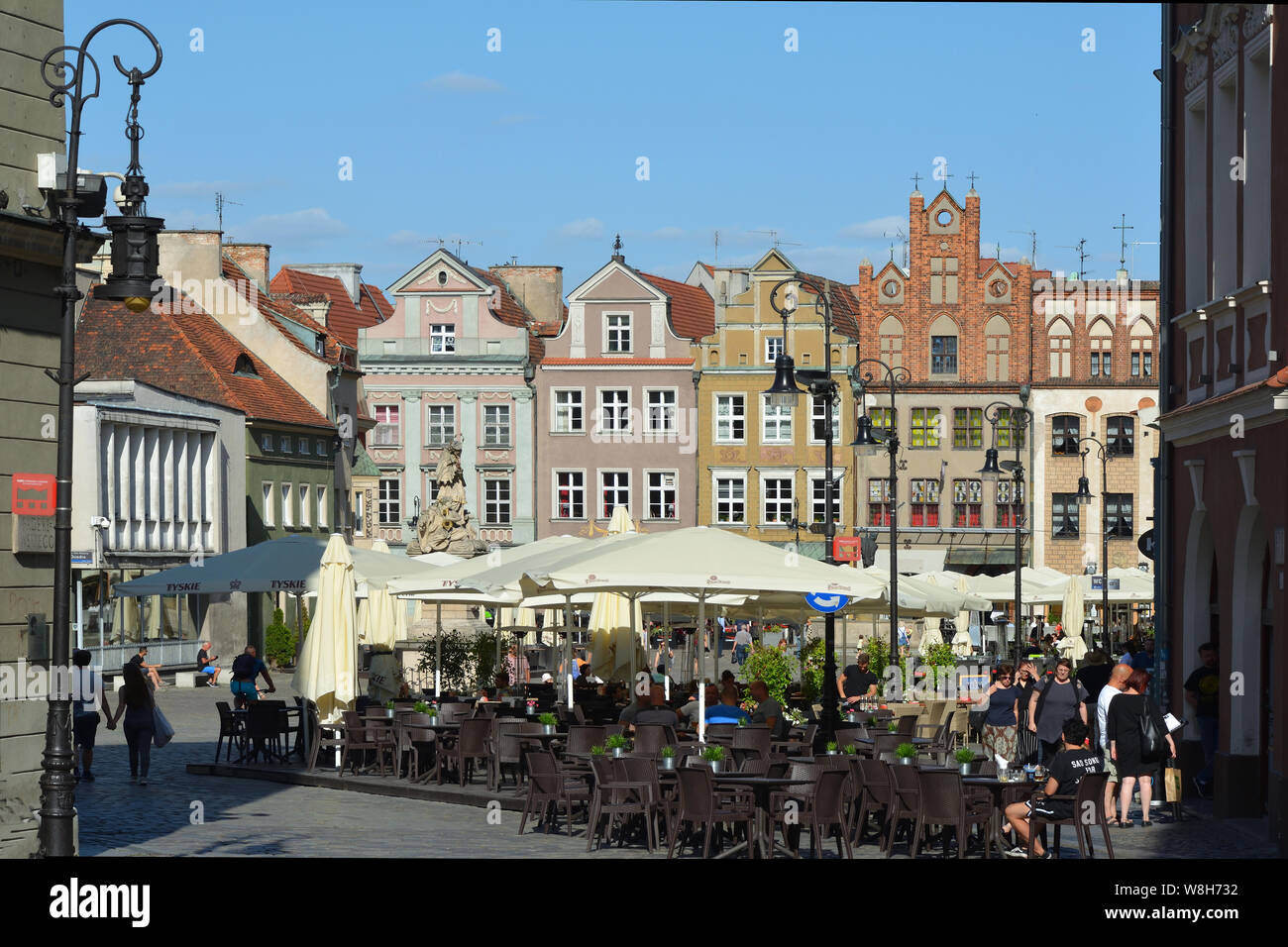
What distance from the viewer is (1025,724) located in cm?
2417

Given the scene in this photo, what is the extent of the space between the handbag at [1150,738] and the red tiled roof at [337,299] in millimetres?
60431

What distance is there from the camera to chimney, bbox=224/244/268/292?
72188 millimetres

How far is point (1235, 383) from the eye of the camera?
20.3 metres

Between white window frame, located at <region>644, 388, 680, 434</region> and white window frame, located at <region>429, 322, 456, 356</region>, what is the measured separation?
690 centimetres

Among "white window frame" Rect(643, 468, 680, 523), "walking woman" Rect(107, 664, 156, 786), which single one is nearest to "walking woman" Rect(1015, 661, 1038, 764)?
"walking woman" Rect(107, 664, 156, 786)

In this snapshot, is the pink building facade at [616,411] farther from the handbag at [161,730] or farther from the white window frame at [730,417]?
the handbag at [161,730]

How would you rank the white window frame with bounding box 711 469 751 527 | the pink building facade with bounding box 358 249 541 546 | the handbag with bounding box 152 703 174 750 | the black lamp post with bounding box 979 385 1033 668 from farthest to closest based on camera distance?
the pink building facade with bounding box 358 249 541 546 → the white window frame with bounding box 711 469 751 527 → the black lamp post with bounding box 979 385 1033 668 → the handbag with bounding box 152 703 174 750

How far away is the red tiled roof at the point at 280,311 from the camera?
68.2 m

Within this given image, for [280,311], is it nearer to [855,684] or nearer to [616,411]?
[616,411]

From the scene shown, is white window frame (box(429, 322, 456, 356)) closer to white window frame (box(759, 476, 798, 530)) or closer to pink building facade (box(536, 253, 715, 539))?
pink building facade (box(536, 253, 715, 539))

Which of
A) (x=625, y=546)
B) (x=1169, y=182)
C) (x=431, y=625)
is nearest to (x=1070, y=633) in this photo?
(x=431, y=625)

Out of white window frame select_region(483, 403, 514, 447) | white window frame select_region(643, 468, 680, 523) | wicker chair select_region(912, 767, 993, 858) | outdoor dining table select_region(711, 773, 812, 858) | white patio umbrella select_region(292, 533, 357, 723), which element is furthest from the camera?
white window frame select_region(483, 403, 514, 447)
